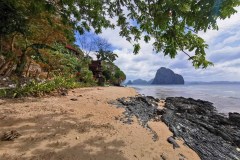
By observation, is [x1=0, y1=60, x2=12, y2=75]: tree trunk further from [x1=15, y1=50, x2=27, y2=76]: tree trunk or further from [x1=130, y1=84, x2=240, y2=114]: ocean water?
[x1=130, y1=84, x2=240, y2=114]: ocean water

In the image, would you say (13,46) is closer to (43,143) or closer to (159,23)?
(43,143)

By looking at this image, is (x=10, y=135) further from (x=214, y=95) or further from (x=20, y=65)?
(x=214, y=95)

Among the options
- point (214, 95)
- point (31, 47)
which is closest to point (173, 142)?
point (31, 47)

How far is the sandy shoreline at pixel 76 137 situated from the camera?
455 cm

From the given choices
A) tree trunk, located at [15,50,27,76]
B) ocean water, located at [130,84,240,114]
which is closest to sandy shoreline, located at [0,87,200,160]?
tree trunk, located at [15,50,27,76]

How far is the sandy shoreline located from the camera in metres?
4.55

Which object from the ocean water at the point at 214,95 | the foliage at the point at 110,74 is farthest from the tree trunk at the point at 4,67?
the foliage at the point at 110,74

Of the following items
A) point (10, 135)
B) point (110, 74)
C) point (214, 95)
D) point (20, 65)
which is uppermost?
point (110, 74)

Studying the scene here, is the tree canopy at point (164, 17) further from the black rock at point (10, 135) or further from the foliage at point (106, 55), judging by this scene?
the foliage at point (106, 55)

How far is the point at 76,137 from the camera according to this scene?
5.40 meters

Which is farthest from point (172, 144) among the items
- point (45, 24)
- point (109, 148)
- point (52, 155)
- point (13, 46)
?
point (13, 46)

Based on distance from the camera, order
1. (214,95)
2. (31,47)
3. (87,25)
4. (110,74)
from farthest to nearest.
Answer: (110,74) < (214,95) < (31,47) < (87,25)

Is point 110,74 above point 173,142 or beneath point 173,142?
above

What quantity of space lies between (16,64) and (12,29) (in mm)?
4385
